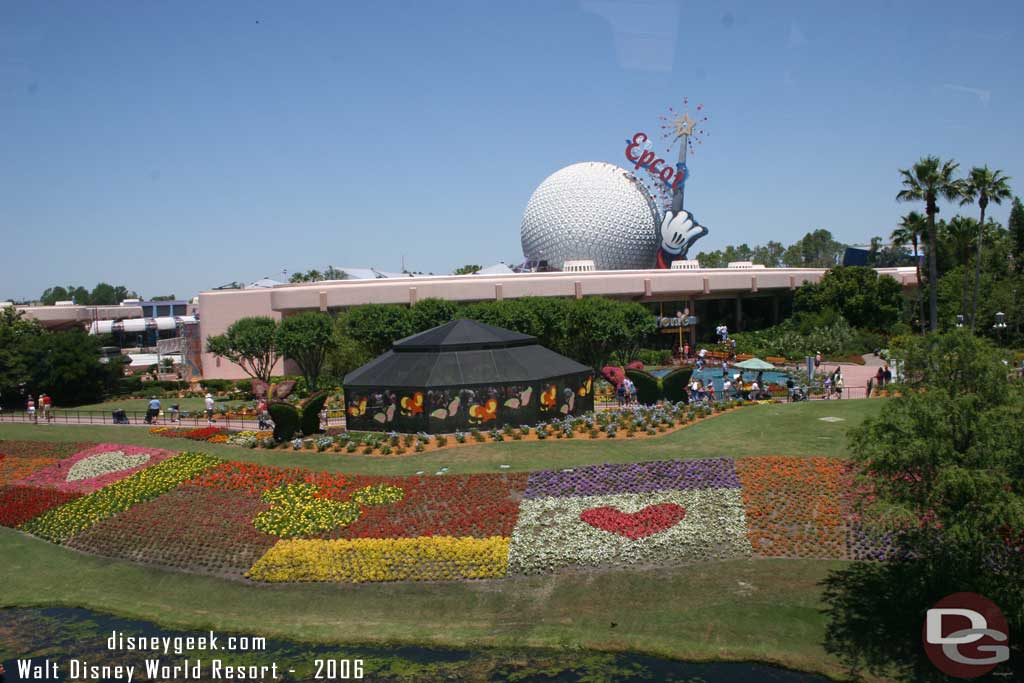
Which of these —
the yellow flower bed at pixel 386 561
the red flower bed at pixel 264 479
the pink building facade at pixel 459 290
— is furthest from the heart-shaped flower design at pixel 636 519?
the pink building facade at pixel 459 290

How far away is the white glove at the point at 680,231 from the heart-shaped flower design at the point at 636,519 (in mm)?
48293

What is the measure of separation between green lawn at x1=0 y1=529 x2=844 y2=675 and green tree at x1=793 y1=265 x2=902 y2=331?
46212 mm

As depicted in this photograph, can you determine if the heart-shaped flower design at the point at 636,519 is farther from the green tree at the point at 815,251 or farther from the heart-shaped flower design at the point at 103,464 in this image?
the green tree at the point at 815,251

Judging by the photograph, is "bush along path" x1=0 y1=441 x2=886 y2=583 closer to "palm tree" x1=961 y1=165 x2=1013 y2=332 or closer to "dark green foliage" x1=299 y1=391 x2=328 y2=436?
"dark green foliage" x1=299 y1=391 x2=328 y2=436

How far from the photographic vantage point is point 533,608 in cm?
1620

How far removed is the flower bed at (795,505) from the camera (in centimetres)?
1761

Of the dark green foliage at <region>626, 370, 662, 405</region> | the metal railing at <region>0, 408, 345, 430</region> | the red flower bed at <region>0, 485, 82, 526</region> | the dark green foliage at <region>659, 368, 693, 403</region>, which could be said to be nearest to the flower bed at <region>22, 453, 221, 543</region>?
the red flower bed at <region>0, 485, 82, 526</region>

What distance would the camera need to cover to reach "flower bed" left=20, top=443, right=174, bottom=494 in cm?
2505

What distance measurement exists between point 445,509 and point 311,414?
A: 1060 centimetres

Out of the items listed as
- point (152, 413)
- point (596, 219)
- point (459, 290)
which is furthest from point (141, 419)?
point (596, 219)

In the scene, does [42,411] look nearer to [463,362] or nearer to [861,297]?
[463,362]

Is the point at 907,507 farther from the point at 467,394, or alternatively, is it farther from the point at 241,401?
the point at 241,401

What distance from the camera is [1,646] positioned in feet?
51.8

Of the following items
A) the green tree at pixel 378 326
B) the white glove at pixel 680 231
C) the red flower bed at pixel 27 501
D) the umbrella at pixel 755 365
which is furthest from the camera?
the white glove at pixel 680 231
